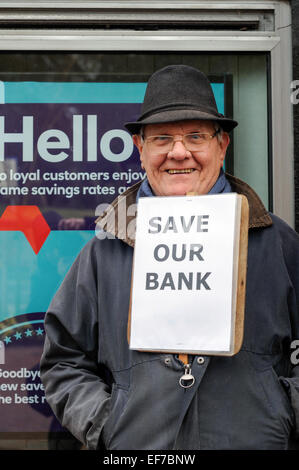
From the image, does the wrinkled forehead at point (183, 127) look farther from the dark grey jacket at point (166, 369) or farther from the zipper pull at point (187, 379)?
the zipper pull at point (187, 379)

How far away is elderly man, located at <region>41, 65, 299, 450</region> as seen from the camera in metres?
2.00

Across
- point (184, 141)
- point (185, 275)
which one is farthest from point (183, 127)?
point (185, 275)

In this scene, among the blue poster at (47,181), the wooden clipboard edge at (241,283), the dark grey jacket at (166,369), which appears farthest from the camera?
the blue poster at (47,181)

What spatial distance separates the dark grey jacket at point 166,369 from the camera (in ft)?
6.54

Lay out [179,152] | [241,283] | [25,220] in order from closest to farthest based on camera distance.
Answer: [241,283] → [179,152] → [25,220]

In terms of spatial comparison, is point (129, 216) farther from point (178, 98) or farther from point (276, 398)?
point (276, 398)

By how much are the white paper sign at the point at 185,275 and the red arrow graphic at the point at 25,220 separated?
1226 millimetres

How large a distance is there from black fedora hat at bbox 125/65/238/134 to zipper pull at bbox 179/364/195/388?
880 millimetres

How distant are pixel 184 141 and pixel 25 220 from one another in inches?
50.7

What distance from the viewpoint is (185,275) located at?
6.45 ft

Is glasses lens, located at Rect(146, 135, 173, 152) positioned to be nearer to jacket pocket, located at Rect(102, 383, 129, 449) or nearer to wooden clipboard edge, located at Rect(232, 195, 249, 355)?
wooden clipboard edge, located at Rect(232, 195, 249, 355)

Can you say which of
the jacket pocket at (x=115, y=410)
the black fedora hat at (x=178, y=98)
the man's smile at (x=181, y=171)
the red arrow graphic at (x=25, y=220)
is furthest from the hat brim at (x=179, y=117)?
the red arrow graphic at (x=25, y=220)

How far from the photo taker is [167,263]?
1994 mm
